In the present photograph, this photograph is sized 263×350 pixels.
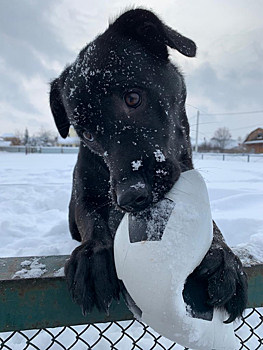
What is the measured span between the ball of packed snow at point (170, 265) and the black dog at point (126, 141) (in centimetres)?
11

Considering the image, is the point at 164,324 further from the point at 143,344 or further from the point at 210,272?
the point at 143,344

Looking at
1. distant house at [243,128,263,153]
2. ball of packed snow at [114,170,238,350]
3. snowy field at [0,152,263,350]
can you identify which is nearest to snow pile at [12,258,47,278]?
ball of packed snow at [114,170,238,350]

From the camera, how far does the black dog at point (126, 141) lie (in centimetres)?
123

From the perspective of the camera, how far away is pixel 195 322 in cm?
99

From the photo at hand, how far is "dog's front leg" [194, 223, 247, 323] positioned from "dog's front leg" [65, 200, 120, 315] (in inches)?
16.4

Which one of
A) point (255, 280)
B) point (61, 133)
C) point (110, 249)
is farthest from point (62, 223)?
point (255, 280)

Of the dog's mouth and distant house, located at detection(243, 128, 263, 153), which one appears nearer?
the dog's mouth

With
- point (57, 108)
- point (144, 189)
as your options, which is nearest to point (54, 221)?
point (57, 108)

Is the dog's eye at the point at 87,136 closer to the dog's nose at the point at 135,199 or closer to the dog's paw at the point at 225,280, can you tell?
the dog's nose at the point at 135,199

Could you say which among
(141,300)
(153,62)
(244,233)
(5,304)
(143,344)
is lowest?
(143,344)

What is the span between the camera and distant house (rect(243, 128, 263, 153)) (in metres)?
47.7

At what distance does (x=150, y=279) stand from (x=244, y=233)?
2711 millimetres

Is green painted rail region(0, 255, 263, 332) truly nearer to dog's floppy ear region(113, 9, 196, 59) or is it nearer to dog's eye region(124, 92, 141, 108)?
dog's eye region(124, 92, 141, 108)

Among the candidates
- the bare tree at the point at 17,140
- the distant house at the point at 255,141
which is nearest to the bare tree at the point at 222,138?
the distant house at the point at 255,141
